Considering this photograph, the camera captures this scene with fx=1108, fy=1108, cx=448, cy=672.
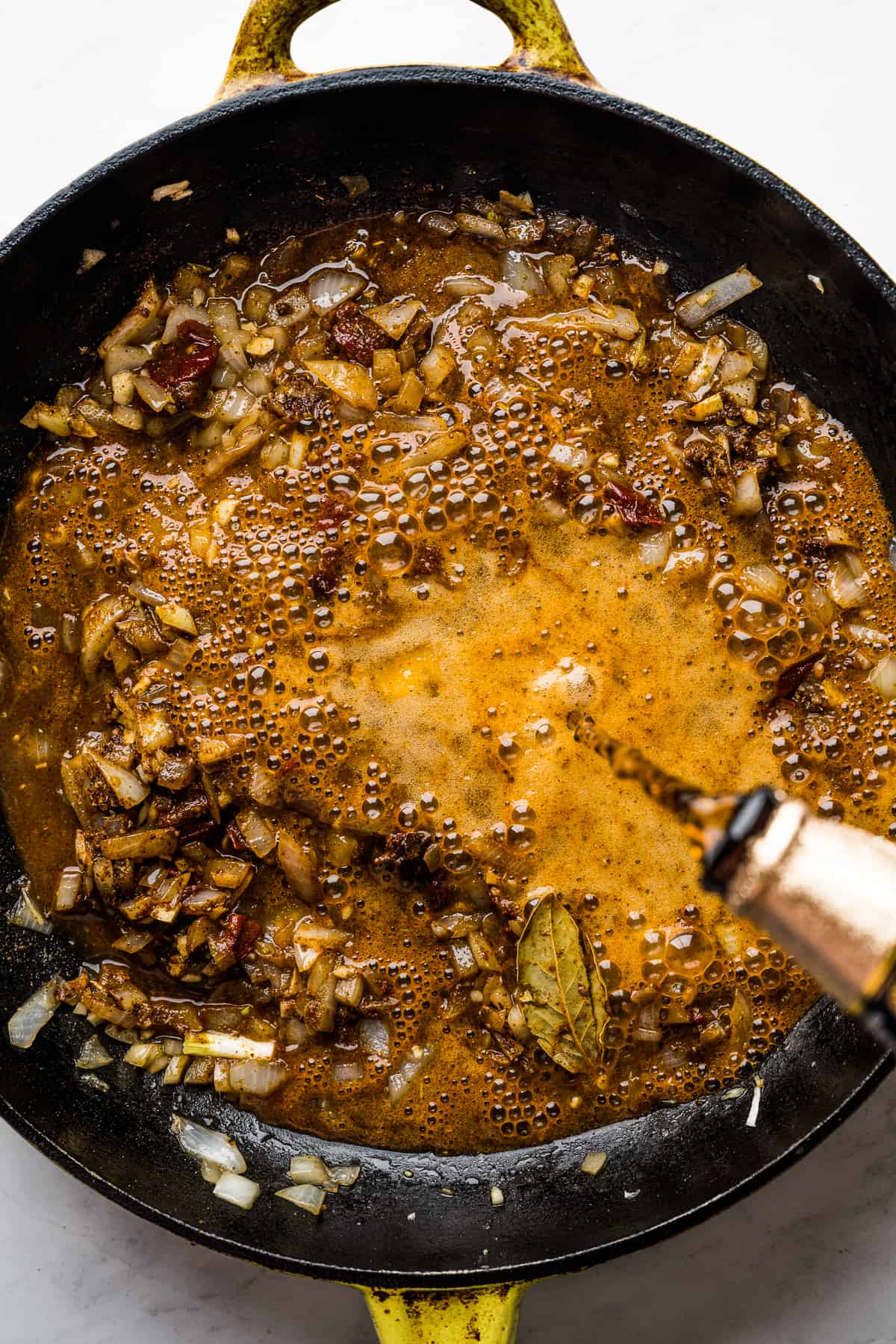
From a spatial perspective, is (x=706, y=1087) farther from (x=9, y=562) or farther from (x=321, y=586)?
(x=9, y=562)

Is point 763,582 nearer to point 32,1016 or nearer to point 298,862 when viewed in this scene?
point 298,862

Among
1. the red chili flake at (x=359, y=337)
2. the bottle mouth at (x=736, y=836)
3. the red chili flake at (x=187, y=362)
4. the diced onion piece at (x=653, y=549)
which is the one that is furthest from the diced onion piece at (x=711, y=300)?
the bottle mouth at (x=736, y=836)

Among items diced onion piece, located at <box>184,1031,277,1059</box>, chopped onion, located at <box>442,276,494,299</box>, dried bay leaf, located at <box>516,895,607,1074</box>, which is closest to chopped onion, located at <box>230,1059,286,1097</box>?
diced onion piece, located at <box>184,1031,277,1059</box>

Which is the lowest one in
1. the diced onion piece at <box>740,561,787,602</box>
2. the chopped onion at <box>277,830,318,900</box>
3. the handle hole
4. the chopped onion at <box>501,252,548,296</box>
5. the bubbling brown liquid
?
the chopped onion at <box>277,830,318,900</box>

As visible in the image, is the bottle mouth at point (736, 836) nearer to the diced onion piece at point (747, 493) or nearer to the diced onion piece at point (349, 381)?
the diced onion piece at point (747, 493)

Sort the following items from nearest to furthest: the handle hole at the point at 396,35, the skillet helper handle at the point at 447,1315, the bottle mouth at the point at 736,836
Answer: the bottle mouth at the point at 736,836
the skillet helper handle at the point at 447,1315
the handle hole at the point at 396,35

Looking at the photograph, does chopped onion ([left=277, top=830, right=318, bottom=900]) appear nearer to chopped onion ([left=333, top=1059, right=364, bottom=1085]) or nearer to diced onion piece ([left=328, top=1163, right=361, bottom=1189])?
chopped onion ([left=333, top=1059, right=364, bottom=1085])

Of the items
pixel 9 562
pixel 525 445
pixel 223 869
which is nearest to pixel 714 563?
pixel 525 445
